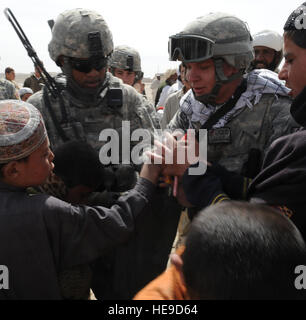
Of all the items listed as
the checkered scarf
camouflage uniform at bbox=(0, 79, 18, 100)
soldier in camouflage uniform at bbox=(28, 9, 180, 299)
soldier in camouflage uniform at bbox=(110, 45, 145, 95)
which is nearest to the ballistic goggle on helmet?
the checkered scarf

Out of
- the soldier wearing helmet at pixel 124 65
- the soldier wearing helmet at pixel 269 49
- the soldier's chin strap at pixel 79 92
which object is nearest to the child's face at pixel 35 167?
the soldier's chin strap at pixel 79 92

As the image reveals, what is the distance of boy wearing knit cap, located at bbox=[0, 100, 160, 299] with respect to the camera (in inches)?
63.6

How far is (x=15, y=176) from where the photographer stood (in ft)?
5.55

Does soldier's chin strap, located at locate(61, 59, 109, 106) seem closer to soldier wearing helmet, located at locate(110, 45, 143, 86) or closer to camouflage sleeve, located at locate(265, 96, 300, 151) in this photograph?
camouflage sleeve, located at locate(265, 96, 300, 151)

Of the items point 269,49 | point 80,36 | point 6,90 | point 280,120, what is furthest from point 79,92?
point 6,90

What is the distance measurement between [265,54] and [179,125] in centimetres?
253

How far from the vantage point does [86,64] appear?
3.02 m

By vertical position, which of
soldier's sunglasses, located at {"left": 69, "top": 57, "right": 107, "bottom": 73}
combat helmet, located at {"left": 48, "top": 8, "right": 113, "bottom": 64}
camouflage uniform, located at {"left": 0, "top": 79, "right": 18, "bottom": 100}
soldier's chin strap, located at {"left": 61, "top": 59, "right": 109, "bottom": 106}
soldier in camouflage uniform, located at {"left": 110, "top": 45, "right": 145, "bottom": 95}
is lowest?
camouflage uniform, located at {"left": 0, "top": 79, "right": 18, "bottom": 100}

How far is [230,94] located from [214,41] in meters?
0.35

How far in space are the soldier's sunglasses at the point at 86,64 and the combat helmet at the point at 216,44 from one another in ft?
2.86

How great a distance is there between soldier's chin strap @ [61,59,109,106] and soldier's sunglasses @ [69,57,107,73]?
64 mm

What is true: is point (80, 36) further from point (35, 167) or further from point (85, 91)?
point (35, 167)

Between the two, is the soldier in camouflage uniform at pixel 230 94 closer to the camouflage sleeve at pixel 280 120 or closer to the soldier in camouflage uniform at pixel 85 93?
the camouflage sleeve at pixel 280 120
